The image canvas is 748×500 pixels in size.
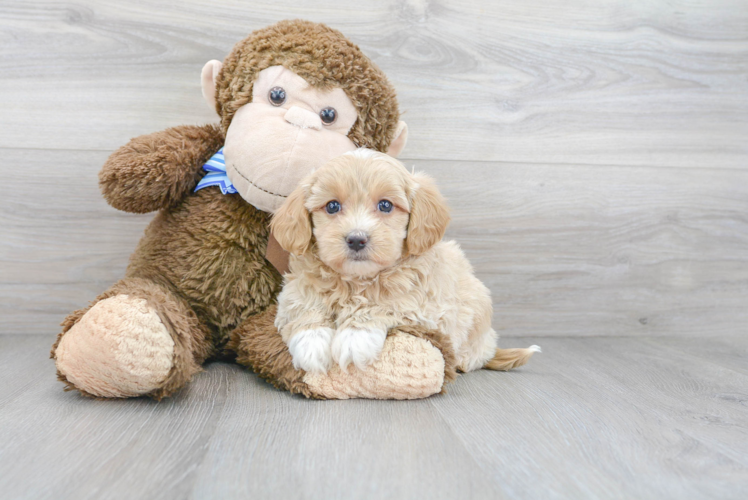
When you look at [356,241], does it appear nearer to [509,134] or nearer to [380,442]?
[380,442]

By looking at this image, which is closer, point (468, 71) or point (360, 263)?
point (360, 263)

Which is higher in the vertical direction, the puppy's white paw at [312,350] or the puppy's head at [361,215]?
the puppy's head at [361,215]

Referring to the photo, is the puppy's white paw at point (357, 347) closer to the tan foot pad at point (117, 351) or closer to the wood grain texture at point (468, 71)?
the tan foot pad at point (117, 351)

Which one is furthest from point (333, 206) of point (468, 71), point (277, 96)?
point (468, 71)

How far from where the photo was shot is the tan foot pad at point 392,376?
929mm

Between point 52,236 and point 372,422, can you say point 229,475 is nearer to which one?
point 372,422

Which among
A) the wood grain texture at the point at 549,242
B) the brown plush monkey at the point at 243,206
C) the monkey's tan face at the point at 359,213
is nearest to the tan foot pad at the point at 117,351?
the brown plush monkey at the point at 243,206

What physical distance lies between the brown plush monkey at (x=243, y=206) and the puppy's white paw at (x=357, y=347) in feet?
0.07

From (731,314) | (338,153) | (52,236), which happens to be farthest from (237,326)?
(731,314)

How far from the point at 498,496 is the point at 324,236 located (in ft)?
1.53

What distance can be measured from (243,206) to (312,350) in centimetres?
37

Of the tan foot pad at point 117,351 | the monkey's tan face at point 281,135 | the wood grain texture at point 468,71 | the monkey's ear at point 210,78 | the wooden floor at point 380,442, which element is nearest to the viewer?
the wooden floor at point 380,442

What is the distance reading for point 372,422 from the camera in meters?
0.85

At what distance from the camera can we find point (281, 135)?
1.03 meters
